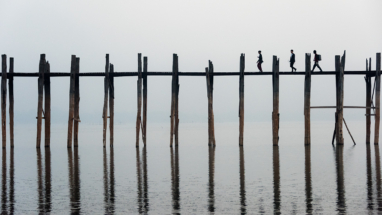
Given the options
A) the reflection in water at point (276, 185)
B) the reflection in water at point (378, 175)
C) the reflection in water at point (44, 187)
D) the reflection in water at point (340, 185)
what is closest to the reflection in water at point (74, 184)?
the reflection in water at point (44, 187)

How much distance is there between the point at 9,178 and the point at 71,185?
278 centimetres

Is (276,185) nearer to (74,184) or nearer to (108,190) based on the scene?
(108,190)

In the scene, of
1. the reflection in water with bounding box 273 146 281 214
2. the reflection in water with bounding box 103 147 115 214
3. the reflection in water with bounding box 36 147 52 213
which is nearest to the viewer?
the reflection in water with bounding box 273 146 281 214

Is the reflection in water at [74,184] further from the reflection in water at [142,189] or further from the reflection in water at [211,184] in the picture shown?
the reflection in water at [211,184]

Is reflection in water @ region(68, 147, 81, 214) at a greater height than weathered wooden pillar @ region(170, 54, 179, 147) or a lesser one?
lesser

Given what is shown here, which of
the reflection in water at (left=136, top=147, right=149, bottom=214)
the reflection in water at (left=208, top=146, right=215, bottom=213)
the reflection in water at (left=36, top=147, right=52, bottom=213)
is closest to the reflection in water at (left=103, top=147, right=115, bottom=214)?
the reflection in water at (left=136, top=147, right=149, bottom=214)

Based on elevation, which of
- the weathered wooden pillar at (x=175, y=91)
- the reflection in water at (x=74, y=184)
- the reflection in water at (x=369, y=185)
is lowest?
the reflection in water at (x=74, y=184)

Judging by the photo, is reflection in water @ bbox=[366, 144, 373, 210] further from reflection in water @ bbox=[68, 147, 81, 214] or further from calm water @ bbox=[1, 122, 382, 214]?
reflection in water @ bbox=[68, 147, 81, 214]

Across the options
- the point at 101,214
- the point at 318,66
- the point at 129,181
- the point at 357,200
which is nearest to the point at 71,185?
the point at 129,181

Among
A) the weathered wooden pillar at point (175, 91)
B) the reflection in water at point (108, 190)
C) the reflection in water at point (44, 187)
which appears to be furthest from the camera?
the weathered wooden pillar at point (175, 91)

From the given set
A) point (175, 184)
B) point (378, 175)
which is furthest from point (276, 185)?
point (378, 175)

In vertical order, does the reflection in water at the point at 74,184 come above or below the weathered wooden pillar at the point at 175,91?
below

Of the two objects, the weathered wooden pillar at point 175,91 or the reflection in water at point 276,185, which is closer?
the reflection in water at point 276,185

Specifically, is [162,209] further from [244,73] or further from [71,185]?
[244,73]
